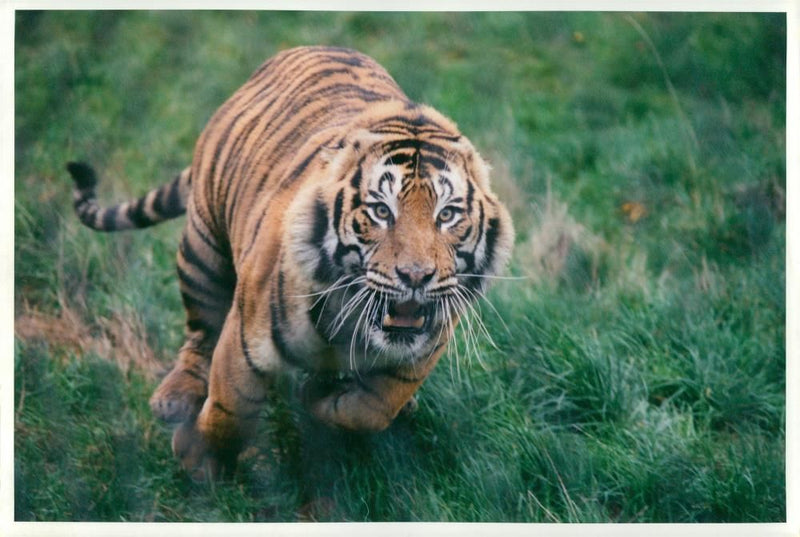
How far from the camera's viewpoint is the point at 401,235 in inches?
91.7

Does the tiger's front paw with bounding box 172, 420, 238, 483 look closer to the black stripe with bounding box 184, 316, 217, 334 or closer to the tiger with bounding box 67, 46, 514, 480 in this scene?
the tiger with bounding box 67, 46, 514, 480

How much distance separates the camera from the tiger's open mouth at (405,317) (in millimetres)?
2357

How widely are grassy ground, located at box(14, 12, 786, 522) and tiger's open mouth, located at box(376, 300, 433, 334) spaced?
0.27m

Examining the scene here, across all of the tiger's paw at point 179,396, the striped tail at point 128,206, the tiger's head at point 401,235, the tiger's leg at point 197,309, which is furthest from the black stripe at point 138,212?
the tiger's head at point 401,235

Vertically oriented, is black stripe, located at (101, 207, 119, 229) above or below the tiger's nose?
below

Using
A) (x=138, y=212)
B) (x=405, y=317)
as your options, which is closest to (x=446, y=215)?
(x=405, y=317)

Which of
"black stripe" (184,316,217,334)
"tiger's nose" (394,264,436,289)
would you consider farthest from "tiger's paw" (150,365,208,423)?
"tiger's nose" (394,264,436,289)

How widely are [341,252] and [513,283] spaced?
937mm

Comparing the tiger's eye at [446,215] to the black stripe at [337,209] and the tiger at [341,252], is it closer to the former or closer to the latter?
the tiger at [341,252]

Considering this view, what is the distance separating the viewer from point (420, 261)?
2.29 metres

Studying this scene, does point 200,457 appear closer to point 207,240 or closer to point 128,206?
point 207,240

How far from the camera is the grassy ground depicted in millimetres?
2719

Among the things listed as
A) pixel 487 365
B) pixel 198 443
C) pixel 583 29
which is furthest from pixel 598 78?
pixel 198 443
